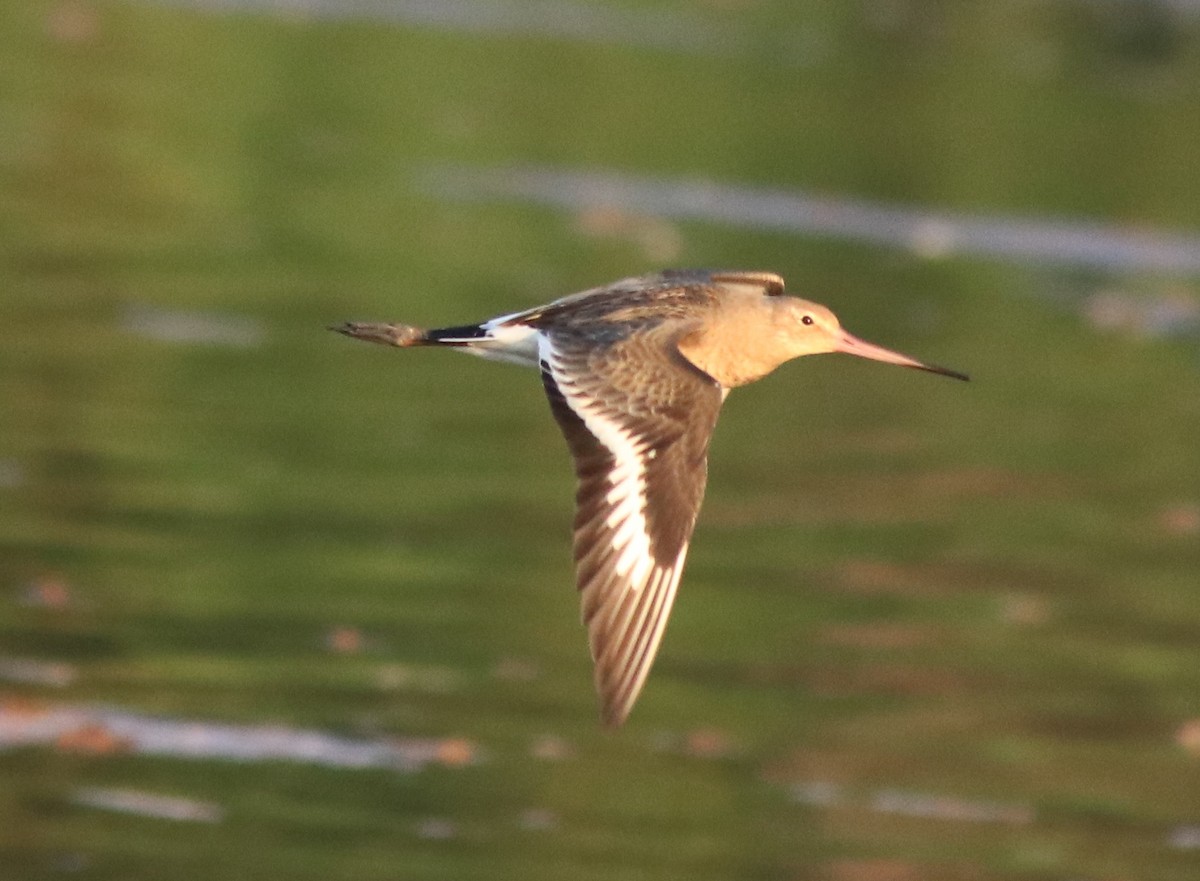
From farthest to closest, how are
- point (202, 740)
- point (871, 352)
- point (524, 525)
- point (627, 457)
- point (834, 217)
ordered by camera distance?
1. point (834, 217)
2. point (524, 525)
3. point (202, 740)
4. point (871, 352)
5. point (627, 457)

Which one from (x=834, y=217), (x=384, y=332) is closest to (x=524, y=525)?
(x=384, y=332)

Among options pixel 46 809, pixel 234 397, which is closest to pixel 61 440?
pixel 234 397

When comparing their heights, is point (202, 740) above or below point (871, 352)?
below

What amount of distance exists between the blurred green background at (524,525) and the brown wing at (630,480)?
104 inches

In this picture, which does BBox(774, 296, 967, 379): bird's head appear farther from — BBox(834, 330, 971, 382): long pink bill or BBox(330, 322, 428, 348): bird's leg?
BBox(330, 322, 428, 348): bird's leg

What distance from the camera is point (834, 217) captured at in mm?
22891

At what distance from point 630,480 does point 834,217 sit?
53.1 feet

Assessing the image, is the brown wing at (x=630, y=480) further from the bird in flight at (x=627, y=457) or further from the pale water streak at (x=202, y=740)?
the pale water streak at (x=202, y=740)

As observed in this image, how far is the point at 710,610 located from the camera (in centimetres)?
1200

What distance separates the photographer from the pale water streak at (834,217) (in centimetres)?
2225

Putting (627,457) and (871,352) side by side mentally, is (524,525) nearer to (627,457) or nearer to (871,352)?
(871,352)

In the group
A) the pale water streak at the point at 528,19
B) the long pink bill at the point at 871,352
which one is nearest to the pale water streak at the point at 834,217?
the pale water streak at the point at 528,19

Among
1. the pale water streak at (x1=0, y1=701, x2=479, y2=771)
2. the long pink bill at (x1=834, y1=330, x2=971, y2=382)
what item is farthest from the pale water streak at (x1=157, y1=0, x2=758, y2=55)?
the long pink bill at (x1=834, y1=330, x2=971, y2=382)

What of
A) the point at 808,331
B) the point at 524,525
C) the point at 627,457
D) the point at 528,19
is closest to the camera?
the point at 627,457
